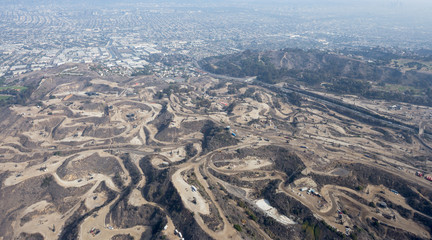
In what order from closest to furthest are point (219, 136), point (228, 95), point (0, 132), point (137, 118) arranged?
point (219, 136)
point (0, 132)
point (137, 118)
point (228, 95)

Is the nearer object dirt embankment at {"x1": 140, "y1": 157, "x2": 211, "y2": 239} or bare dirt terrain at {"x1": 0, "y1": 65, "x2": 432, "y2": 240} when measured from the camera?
dirt embankment at {"x1": 140, "y1": 157, "x2": 211, "y2": 239}

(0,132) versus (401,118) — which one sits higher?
(401,118)

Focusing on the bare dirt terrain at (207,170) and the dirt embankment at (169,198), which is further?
the bare dirt terrain at (207,170)

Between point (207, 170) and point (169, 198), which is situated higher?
point (169, 198)

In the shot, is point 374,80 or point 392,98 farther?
point 374,80

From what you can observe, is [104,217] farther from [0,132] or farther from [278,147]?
[0,132]

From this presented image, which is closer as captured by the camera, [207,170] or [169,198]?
[169,198]

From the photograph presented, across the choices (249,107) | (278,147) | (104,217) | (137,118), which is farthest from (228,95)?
(104,217)

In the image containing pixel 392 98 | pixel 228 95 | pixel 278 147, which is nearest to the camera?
pixel 278 147
